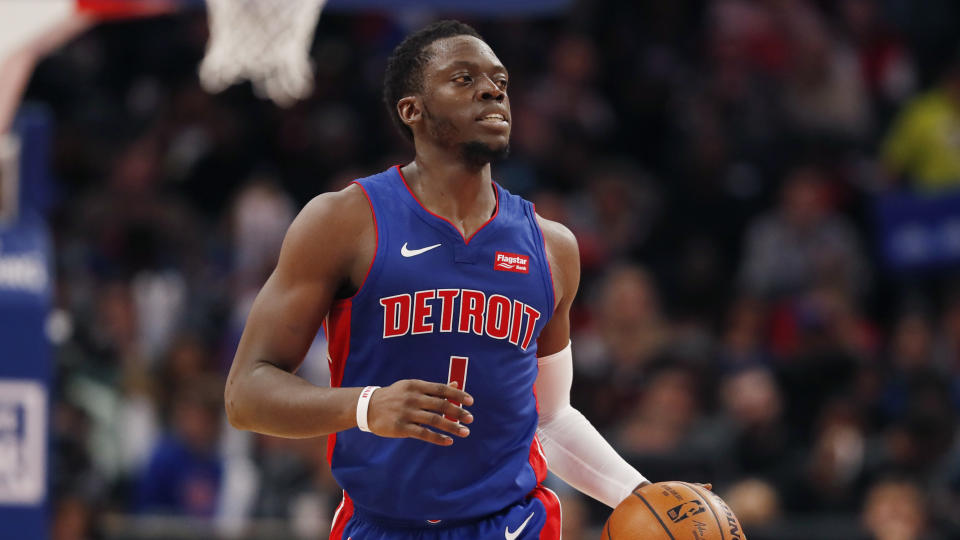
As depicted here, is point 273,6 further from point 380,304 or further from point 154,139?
point 154,139

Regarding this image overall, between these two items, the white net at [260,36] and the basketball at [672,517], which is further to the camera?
the white net at [260,36]

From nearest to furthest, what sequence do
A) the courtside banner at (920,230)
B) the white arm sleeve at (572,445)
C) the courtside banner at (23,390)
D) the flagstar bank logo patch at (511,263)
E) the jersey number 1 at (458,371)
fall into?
the jersey number 1 at (458,371)
the flagstar bank logo patch at (511,263)
the white arm sleeve at (572,445)
the courtside banner at (23,390)
the courtside banner at (920,230)

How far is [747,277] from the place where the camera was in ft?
37.5

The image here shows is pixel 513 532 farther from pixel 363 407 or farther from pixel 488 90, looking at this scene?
pixel 488 90

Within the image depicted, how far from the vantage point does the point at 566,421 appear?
451cm

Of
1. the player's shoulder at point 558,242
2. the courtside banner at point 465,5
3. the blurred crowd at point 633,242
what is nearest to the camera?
the player's shoulder at point 558,242

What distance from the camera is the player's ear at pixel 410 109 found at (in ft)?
13.4

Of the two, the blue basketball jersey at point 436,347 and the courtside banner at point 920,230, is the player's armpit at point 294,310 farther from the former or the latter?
the courtside banner at point 920,230

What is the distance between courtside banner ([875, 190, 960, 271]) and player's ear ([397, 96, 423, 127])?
7900 millimetres

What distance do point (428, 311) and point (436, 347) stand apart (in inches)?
4.2

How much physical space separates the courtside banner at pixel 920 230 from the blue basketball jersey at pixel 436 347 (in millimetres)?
7763

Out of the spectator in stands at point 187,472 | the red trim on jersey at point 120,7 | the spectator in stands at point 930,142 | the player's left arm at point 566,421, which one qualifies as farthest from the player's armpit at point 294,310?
the spectator in stands at point 930,142

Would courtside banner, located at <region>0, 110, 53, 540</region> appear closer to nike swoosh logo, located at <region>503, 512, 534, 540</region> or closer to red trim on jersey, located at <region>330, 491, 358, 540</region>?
red trim on jersey, located at <region>330, 491, 358, 540</region>

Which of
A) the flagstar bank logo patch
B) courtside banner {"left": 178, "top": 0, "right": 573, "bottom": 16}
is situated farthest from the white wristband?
courtside banner {"left": 178, "top": 0, "right": 573, "bottom": 16}
